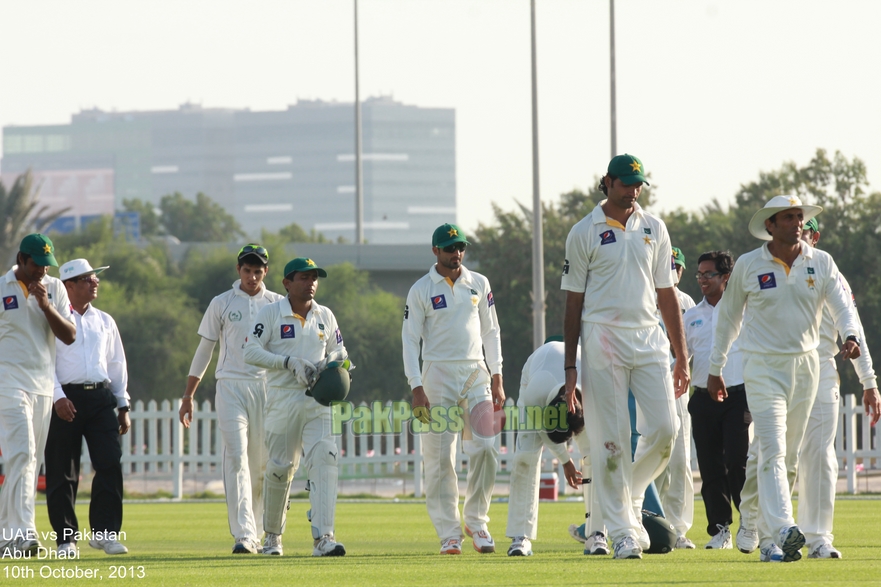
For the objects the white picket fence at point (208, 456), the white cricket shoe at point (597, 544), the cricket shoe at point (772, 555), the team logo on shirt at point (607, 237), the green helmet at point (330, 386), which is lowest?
the white picket fence at point (208, 456)

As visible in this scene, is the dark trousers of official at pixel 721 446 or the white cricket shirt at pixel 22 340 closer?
the white cricket shirt at pixel 22 340

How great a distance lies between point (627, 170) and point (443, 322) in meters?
2.25

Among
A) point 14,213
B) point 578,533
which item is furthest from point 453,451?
point 14,213

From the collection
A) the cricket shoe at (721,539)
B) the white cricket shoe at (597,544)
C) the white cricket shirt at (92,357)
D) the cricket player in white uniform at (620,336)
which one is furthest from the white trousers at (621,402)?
the white cricket shirt at (92,357)

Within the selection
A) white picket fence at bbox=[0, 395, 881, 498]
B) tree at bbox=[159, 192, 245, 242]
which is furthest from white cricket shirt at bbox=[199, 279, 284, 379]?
tree at bbox=[159, 192, 245, 242]

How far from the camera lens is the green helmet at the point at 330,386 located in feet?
31.4

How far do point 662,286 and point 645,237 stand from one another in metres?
0.34

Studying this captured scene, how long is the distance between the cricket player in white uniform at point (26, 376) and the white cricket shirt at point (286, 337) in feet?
4.42

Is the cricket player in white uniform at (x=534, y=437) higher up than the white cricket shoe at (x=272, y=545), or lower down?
higher up

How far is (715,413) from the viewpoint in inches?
423

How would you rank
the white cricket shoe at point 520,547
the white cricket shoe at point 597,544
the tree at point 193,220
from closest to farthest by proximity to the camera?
the white cricket shoe at point 597,544, the white cricket shoe at point 520,547, the tree at point 193,220

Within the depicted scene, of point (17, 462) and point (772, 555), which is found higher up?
point (17, 462)

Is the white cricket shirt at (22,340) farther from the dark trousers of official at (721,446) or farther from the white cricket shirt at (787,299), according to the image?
the dark trousers of official at (721,446)

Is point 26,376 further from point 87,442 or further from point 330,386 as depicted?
point 330,386
